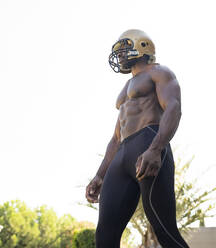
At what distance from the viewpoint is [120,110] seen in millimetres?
3279

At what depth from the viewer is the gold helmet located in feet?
10.5

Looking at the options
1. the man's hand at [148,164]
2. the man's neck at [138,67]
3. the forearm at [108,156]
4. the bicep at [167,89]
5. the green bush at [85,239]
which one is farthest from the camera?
the green bush at [85,239]

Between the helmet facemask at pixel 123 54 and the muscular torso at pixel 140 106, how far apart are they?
15cm

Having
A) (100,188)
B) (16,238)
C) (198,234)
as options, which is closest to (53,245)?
(16,238)

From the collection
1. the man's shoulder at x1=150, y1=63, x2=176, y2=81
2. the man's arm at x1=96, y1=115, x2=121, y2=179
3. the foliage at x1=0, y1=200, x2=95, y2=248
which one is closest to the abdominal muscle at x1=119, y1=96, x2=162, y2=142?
the man's shoulder at x1=150, y1=63, x2=176, y2=81

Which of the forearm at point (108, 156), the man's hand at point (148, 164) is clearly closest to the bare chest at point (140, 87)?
the forearm at point (108, 156)

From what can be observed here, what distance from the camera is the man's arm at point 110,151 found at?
11.1 ft

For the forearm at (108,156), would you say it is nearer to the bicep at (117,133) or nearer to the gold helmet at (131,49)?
the bicep at (117,133)

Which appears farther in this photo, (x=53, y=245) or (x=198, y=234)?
(x=53, y=245)

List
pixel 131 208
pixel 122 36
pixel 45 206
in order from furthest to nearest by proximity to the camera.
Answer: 1. pixel 45 206
2. pixel 122 36
3. pixel 131 208

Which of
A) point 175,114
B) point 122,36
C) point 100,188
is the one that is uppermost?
point 122,36

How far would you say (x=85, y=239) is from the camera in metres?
12.4

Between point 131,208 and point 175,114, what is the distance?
Result: 0.75m

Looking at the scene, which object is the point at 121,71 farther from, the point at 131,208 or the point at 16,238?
the point at 16,238
